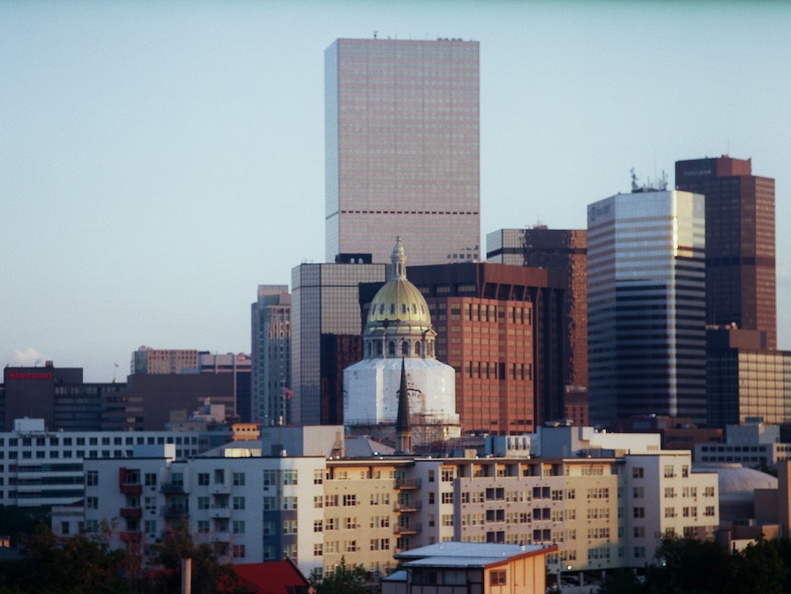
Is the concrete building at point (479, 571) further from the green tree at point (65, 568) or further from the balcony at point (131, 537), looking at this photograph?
the balcony at point (131, 537)

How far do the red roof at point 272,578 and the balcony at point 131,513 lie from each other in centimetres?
2360

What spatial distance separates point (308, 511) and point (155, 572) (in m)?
26.2

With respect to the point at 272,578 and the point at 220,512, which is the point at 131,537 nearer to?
the point at 220,512

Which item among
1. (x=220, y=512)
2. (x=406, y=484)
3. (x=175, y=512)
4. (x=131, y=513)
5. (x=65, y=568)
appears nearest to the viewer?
(x=65, y=568)

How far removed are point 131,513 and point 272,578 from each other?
27742 millimetres

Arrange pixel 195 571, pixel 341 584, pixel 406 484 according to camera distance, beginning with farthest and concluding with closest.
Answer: pixel 406 484
pixel 341 584
pixel 195 571

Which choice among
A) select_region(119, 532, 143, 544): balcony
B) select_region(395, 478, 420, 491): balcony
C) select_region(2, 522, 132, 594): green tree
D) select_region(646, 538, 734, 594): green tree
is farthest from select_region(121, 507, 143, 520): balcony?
select_region(646, 538, 734, 594): green tree

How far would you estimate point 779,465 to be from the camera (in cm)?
15875

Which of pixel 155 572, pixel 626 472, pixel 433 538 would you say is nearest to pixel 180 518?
pixel 433 538

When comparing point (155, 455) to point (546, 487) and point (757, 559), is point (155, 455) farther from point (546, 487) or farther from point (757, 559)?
point (757, 559)

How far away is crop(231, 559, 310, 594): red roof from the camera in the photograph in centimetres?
10456

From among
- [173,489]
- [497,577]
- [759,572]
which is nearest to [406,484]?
[173,489]

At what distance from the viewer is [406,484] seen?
138 metres

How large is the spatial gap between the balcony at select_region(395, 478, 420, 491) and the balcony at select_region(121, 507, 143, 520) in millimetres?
17105
